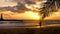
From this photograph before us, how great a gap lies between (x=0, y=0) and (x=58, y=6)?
0.57 metres

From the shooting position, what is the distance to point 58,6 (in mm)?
1312

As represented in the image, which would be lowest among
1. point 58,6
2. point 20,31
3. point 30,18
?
point 20,31

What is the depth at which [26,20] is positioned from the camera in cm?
129

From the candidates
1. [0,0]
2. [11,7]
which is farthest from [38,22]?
[0,0]

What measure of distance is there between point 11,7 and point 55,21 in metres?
0.45

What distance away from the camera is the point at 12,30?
124cm

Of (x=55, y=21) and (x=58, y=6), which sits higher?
(x=58, y=6)

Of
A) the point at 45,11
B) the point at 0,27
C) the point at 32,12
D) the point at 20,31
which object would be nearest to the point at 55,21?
the point at 45,11

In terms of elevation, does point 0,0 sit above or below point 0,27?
above

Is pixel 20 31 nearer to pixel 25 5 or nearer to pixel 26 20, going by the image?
pixel 26 20

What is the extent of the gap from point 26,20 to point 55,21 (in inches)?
11.1

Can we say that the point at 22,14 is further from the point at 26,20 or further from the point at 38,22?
the point at 38,22

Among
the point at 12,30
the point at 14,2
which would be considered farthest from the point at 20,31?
the point at 14,2

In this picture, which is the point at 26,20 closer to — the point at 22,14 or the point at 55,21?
the point at 22,14
